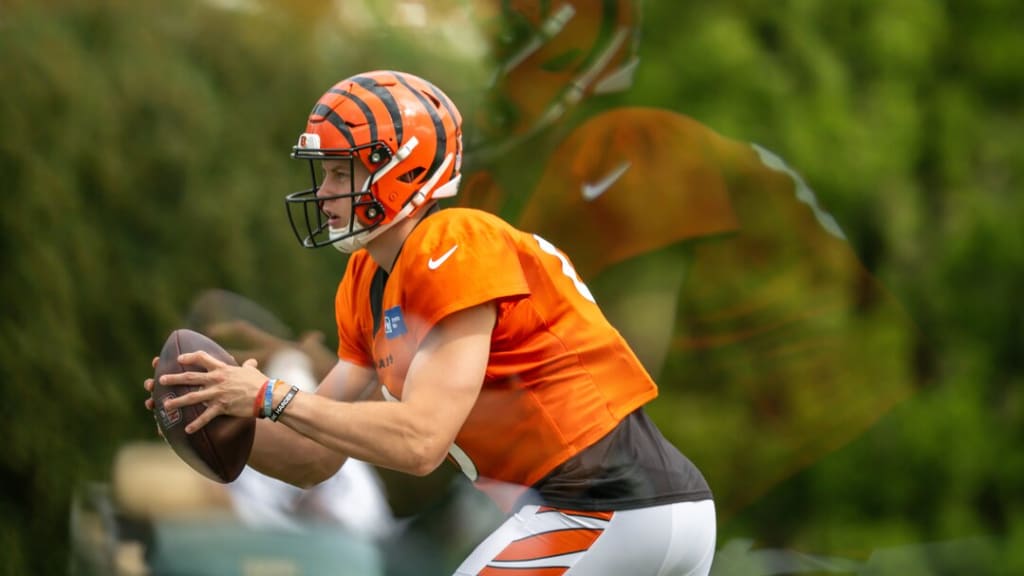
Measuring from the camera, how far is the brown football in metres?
2.11

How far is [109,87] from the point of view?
17.3 feet

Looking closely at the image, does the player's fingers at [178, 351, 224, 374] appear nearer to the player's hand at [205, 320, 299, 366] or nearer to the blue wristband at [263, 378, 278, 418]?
the blue wristband at [263, 378, 278, 418]

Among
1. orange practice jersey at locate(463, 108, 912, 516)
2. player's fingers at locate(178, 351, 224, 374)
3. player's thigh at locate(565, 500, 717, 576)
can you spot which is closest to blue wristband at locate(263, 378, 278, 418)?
player's fingers at locate(178, 351, 224, 374)

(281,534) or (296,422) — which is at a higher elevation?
(296,422)

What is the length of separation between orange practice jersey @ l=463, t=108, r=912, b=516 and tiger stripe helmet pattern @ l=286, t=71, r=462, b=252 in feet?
4.81

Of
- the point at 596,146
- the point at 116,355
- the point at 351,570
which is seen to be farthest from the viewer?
the point at 116,355

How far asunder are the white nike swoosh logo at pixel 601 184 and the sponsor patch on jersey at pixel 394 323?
6.15ft

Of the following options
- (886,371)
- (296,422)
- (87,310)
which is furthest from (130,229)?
(296,422)

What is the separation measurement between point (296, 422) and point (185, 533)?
6.86ft

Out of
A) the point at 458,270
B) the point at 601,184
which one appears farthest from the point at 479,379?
the point at 601,184

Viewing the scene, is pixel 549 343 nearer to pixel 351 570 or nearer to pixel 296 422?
pixel 296 422

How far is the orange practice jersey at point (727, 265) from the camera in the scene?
156 inches

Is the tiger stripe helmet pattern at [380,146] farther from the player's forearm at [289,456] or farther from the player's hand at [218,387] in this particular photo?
the player's forearm at [289,456]

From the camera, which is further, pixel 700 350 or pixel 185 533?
pixel 700 350
